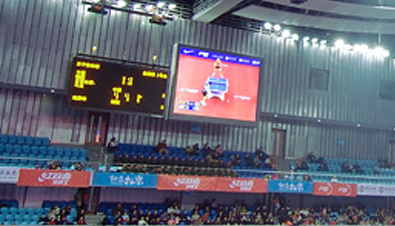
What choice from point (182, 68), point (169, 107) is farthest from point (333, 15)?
point (169, 107)

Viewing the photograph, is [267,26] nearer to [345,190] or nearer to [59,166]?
[345,190]

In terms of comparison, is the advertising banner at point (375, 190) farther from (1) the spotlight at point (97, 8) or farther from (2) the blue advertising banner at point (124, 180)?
(1) the spotlight at point (97, 8)

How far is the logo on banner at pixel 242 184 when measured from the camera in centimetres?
1830

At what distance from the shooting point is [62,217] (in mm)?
15688

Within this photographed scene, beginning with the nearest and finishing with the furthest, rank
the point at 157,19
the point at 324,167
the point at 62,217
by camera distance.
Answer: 1. the point at 62,217
2. the point at 157,19
3. the point at 324,167

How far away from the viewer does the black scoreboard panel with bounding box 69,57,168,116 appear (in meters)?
16.3

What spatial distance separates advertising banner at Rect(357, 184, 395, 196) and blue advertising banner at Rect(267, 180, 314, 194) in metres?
3.17

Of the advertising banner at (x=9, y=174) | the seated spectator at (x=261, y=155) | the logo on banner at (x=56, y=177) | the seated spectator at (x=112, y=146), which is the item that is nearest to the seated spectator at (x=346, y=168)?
the seated spectator at (x=261, y=155)

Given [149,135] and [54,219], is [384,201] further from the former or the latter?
[54,219]

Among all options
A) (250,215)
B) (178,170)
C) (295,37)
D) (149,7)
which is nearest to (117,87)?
(178,170)

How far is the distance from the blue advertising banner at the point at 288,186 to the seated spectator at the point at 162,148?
17.8 ft

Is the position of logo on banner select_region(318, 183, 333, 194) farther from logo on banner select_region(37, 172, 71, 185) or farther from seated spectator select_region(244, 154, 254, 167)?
logo on banner select_region(37, 172, 71, 185)

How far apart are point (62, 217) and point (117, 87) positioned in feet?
19.2

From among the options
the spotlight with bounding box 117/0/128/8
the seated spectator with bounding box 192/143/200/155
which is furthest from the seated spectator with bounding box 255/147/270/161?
the spotlight with bounding box 117/0/128/8
